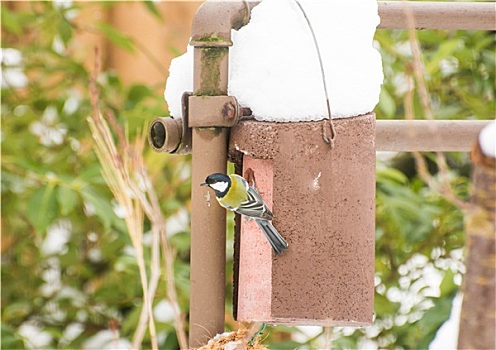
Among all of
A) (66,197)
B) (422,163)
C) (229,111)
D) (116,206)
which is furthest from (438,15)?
(116,206)

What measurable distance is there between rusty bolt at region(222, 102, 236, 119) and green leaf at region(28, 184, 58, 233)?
58 centimetres

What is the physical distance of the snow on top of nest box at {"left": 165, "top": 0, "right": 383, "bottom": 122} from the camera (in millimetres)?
713

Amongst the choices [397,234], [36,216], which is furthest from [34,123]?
[397,234]

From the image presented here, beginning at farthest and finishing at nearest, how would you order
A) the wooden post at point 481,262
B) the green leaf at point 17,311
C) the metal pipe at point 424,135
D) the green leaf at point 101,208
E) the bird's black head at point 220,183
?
the green leaf at point 17,311, the green leaf at point 101,208, the metal pipe at point 424,135, the bird's black head at point 220,183, the wooden post at point 481,262

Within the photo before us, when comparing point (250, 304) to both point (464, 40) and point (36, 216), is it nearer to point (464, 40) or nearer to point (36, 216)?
point (36, 216)

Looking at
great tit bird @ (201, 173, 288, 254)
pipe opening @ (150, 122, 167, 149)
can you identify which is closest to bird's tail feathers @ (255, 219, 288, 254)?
great tit bird @ (201, 173, 288, 254)

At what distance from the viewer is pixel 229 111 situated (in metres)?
0.71

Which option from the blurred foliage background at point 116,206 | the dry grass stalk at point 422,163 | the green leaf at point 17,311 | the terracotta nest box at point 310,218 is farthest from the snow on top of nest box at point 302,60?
the green leaf at point 17,311

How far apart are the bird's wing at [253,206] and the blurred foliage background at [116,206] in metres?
0.64

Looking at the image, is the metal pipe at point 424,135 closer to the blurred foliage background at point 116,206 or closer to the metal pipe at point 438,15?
the metal pipe at point 438,15

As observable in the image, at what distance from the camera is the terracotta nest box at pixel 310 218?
72cm

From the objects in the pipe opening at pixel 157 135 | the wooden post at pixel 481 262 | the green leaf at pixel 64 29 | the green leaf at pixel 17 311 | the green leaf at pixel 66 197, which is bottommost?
the green leaf at pixel 17 311

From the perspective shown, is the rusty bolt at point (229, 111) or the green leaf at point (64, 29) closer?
the rusty bolt at point (229, 111)

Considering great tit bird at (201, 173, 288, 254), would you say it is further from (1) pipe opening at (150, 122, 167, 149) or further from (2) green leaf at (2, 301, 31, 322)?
(2) green leaf at (2, 301, 31, 322)
